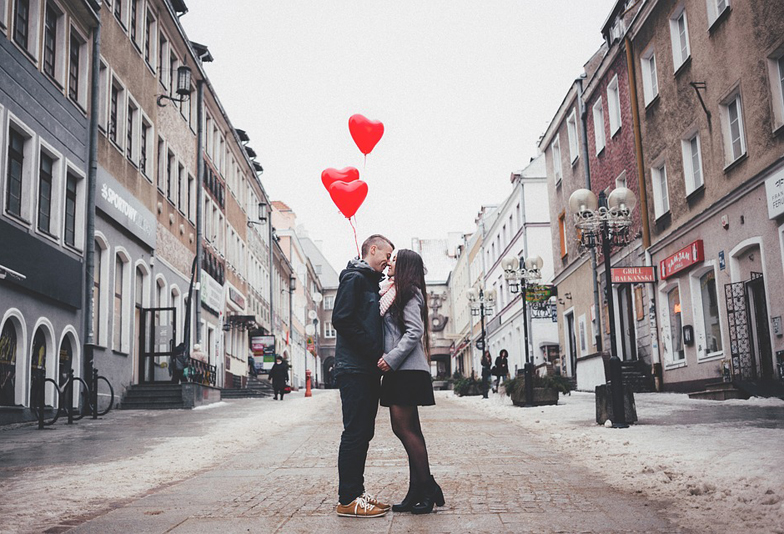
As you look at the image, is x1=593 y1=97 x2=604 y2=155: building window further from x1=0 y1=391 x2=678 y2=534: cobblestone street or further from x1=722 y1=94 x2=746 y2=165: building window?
x1=0 y1=391 x2=678 y2=534: cobblestone street

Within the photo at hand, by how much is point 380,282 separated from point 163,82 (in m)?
24.9

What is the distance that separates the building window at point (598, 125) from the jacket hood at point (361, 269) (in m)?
23.7

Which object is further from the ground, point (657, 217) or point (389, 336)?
point (657, 217)

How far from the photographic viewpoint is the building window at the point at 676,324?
22031 mm

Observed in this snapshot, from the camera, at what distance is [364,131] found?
1409 cm

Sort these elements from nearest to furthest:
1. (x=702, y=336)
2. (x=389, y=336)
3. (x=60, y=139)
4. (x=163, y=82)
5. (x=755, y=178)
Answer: (x=389, y=336), (x=755, y=178), (x=60, y=139), (x=702, y=336), (x=163, y=82)

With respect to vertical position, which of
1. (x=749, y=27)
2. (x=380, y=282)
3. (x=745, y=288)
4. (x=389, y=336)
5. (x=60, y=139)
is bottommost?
(x=389, y=336)

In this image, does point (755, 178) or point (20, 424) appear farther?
point (755, 178)

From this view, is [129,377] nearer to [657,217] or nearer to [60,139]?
[60,139]

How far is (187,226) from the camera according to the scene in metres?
31.7

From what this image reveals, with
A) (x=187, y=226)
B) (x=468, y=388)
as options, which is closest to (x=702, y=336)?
(x=468, y=388)

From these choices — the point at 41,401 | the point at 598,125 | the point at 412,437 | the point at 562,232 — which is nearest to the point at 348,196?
the point at 41,401

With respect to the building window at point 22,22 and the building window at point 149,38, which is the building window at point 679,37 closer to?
the building window at point 22,22

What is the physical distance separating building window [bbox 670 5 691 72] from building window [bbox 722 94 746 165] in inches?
98.0
